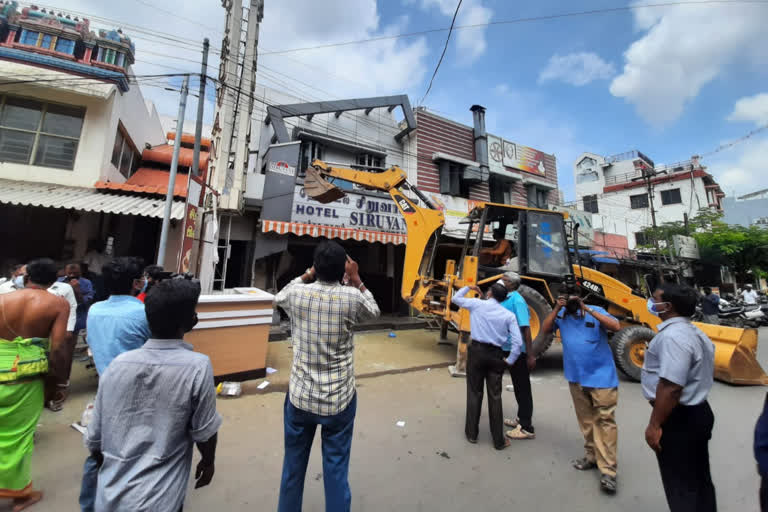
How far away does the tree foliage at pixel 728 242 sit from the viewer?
17.1 metres

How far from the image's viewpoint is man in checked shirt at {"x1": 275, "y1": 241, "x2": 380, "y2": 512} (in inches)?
70.2

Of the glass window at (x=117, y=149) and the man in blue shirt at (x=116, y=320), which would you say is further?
the glass window at (x=117, y=149)

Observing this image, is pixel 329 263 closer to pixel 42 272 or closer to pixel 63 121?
pixel 42 272

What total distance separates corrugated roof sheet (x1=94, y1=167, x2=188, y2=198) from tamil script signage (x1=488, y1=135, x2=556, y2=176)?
11034mm

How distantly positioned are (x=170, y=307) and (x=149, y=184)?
9061 mm

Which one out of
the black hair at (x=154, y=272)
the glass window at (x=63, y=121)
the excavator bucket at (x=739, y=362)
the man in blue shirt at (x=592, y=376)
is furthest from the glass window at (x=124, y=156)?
the excavator bucket at (x=739, y=362)

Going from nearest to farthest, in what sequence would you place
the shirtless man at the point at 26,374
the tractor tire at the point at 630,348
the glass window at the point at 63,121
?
the shirtless man at the point at 26,374 < the tractor tire at the point at 630,348 < the glass window at the point at 63,121

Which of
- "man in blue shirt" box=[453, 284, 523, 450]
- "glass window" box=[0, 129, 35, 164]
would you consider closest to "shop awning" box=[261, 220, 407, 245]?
"glass window" box=[0, 129, 35, 164]

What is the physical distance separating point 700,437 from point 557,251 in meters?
4.16

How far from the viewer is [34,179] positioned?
6398mm

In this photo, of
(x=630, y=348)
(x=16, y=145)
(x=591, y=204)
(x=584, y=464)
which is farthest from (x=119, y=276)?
(x=591, y=204)

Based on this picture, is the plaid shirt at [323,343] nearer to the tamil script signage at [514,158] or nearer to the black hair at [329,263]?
the black hair at [329,263]

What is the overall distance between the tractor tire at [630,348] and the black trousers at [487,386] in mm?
3205

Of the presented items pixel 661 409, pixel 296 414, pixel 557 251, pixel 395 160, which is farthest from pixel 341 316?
pixel 395 160
